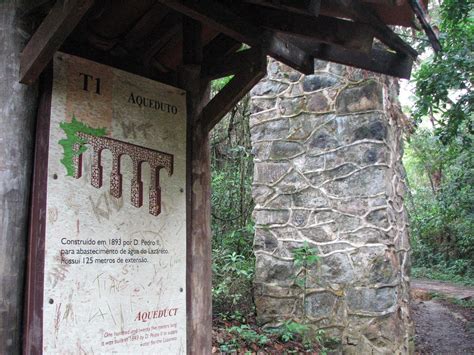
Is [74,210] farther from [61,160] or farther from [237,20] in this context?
[237,20]

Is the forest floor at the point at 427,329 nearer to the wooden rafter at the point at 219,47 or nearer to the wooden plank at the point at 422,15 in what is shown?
the wooden rafter at the point at 219,47

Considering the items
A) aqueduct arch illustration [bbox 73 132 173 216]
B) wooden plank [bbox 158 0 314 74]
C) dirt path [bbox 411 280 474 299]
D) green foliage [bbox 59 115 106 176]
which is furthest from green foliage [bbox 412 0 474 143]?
dirt path [bbox 411 280 474 299]

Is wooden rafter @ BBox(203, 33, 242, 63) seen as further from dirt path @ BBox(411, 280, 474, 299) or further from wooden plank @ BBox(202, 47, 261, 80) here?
dirt path @ BBox(411, 280, 474, 299)

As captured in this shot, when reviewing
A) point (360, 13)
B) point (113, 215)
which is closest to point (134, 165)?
point (113, 215)

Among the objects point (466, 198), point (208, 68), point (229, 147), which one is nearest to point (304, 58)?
point (208, 68)

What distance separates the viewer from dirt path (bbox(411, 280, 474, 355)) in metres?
6.34

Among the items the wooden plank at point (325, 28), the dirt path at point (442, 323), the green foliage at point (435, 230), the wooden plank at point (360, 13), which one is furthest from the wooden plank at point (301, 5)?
the green foliage at point (435, 230)

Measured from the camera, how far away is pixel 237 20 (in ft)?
7.28

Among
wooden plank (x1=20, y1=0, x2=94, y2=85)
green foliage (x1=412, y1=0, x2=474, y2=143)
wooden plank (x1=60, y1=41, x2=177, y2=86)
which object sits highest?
green foliage (x1=412, y1=0, x2=474, y2=143)

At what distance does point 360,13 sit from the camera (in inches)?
87.7

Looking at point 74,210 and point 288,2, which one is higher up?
point 288,2

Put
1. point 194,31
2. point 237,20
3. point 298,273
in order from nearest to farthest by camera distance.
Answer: point 237,20 → point 194,31 → point 298,273

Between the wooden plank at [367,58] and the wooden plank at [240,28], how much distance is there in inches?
3.4

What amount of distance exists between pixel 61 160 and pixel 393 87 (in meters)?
4.52
